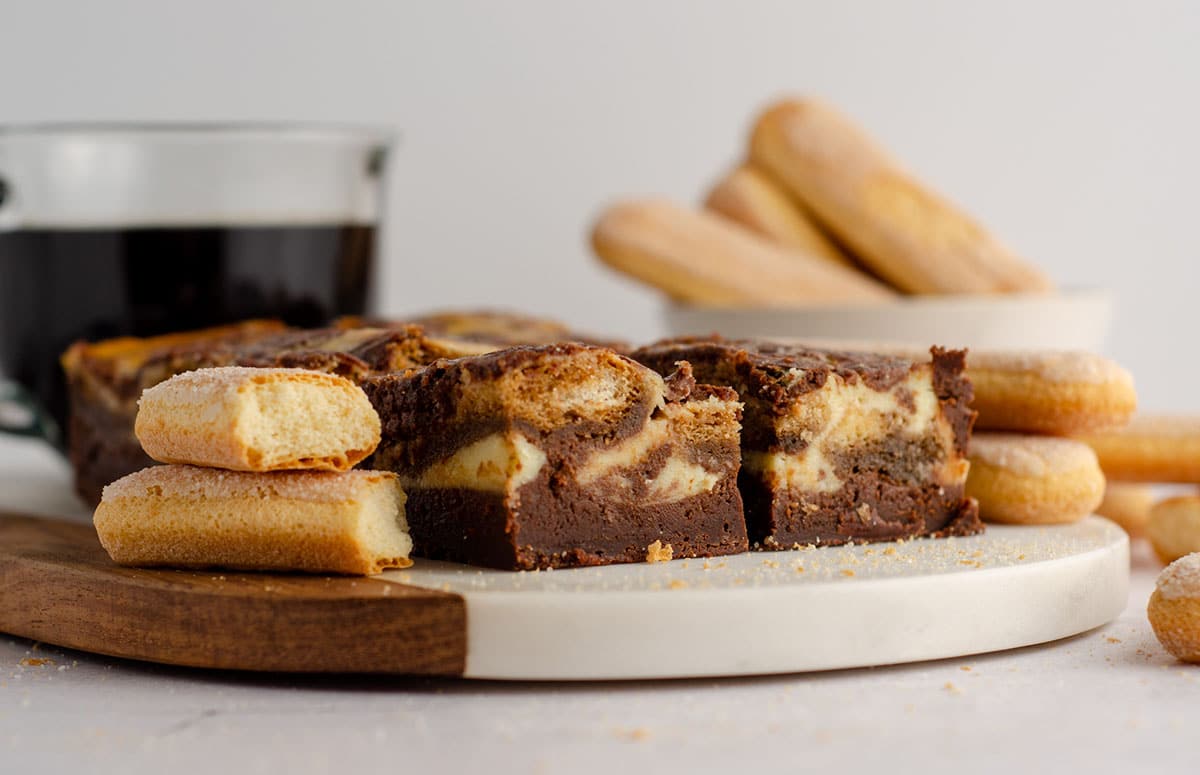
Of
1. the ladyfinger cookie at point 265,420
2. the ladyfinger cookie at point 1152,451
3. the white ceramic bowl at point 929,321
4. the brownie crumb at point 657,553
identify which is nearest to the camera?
the ladyfinger cookie at point 265,420

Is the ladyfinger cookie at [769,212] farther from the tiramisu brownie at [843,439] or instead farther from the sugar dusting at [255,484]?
the sugar dusting at [255,484]

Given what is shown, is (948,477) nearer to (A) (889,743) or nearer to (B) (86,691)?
(A) (889,743)

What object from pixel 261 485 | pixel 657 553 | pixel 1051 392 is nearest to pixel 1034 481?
pixel 1051 392

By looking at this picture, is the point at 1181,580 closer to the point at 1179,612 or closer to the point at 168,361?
the point at 1179,612

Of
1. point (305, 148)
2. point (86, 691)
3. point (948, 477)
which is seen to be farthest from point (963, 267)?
point (86, 691)

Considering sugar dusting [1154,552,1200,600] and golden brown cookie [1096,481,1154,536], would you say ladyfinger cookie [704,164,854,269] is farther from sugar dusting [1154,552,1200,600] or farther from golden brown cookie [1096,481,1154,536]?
sugar dusting [1154,552,1200,600]

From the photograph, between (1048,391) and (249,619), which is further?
(1048,391)

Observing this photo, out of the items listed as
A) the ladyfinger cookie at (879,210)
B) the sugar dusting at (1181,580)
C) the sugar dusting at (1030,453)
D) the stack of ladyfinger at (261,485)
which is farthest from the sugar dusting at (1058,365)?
the stack of ladyfinger at (261,485)
